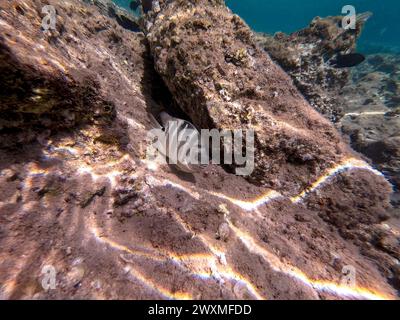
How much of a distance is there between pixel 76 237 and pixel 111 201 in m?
0.41

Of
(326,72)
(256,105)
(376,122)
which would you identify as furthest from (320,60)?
(256,105)

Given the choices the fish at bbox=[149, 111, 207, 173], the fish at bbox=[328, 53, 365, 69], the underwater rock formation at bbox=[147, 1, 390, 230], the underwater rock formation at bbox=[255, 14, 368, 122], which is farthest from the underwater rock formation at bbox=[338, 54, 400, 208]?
the fish at bbox=[149, 111, 207, 173]

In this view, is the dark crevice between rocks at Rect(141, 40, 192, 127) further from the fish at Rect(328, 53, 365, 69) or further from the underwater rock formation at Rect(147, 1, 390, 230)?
the fish at Rect(328, 53, 365, 69)

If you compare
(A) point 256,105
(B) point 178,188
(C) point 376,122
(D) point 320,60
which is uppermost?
(D) point 320,60

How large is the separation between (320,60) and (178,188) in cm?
539

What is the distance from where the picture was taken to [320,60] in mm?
5574

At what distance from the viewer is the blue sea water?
5847 centimetres

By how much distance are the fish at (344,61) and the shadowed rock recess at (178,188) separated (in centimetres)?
382

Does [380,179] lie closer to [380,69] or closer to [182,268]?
[182,268]

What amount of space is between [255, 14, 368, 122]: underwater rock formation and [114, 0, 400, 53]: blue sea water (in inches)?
2583

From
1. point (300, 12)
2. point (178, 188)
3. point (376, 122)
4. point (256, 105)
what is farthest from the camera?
point (300, 12)

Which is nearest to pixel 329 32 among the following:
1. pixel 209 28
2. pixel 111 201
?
pixel 209 28

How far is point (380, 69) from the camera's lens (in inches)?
620

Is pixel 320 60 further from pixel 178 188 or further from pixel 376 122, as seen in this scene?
pixel 178 188
